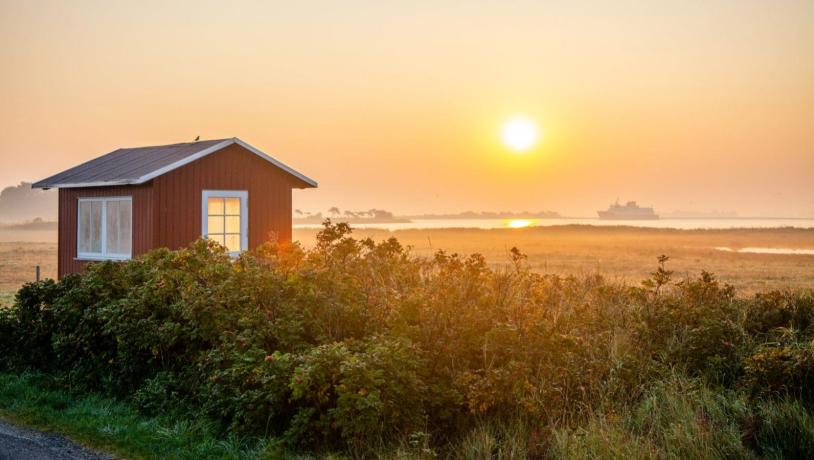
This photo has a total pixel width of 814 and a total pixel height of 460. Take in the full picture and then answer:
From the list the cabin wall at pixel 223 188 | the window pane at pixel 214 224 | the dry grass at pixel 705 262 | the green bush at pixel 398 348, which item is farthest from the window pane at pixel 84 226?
the green bush at pixel 398 348

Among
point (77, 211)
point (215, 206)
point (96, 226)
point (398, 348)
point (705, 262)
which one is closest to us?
point (398, 348)

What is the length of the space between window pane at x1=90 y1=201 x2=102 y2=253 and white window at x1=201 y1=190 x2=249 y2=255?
2757 mm

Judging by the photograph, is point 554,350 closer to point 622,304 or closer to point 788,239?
point 622,304

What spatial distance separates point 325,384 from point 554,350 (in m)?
2.66

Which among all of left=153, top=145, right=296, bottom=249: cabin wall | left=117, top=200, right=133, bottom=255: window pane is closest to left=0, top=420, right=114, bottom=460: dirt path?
left=153, top=145, right=296, bottom=249: cabin wall

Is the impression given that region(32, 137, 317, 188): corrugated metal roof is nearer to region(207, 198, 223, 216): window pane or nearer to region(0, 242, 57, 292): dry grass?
region(207, 198, 223, 216): window pane

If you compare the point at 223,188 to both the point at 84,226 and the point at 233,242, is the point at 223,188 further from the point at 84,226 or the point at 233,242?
the point at 84,226

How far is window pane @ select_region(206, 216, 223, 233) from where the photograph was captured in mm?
18797

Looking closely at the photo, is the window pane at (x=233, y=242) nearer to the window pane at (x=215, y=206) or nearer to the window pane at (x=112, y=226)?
the window pane at (x=215, y=206)

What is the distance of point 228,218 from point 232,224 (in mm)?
184

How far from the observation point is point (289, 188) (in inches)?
815

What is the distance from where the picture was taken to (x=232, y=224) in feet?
63.4

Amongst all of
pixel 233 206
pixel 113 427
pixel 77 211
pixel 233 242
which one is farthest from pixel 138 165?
pixel 113 427

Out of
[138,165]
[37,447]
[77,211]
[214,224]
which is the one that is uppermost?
[138,165]
